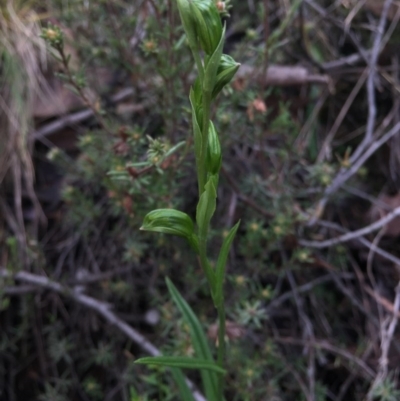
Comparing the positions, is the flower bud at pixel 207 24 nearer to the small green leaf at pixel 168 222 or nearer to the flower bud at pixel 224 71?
the flower bud at pixel 224 71

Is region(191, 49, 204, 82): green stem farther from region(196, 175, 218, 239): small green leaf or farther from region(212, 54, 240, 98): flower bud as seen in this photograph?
region(196, 175, 218, 239): small green leaf

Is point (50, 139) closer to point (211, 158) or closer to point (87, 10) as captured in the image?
point (87, 10)

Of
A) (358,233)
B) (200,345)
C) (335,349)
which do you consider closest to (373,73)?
(358,233)

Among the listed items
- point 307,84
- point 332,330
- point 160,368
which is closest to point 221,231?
point 160,368

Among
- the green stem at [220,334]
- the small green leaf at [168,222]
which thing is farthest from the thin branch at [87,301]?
the small green leaf at [168,222]

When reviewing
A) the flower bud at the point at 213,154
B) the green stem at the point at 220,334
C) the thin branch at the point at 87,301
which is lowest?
the thin branch at the point at 87,301

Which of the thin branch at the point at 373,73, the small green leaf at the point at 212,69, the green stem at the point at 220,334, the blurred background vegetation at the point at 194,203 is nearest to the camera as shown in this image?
the small green leaf at the point at 212,69
